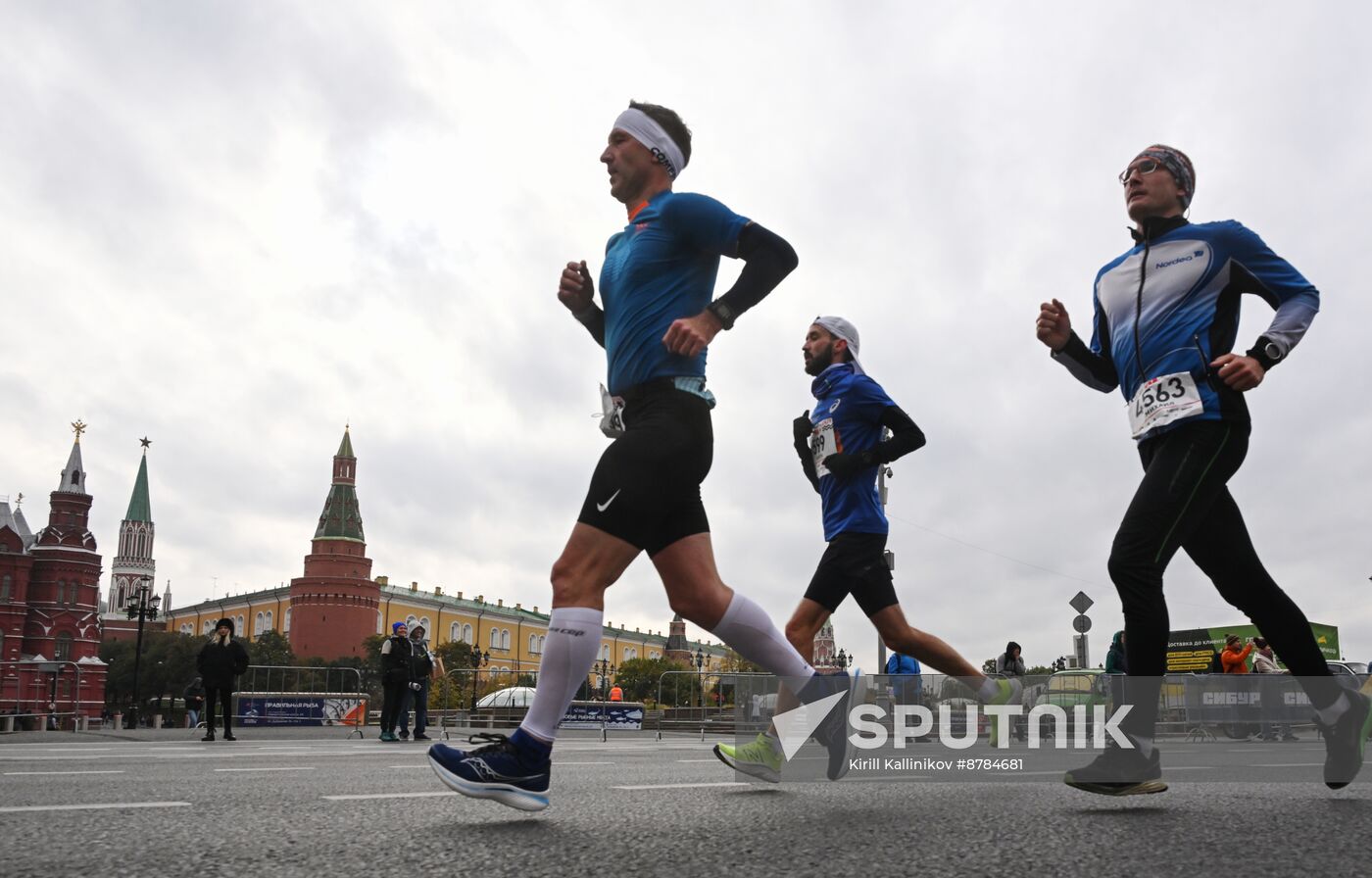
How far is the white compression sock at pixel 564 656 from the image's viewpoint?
2773 millimetres

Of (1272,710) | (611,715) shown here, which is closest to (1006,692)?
(1272,710)

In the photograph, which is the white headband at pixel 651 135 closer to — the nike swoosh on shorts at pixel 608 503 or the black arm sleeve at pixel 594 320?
the black arm sleeve at pixel 594 320

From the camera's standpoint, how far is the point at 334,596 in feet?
387

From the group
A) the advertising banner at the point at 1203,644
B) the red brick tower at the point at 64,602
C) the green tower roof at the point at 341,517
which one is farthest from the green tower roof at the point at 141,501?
the advertising banner at the point at 1203,644

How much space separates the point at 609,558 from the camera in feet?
9.25

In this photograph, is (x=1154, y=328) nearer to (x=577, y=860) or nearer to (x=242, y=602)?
(x=577, y=860)

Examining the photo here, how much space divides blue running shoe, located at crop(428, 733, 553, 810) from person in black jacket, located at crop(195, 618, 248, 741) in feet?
38.3

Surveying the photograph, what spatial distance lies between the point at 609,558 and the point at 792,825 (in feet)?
2.71

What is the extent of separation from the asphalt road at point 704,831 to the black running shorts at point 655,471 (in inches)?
28.9

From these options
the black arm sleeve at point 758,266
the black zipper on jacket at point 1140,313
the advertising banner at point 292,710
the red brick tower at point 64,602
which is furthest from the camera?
the red brick tower at point 64,602

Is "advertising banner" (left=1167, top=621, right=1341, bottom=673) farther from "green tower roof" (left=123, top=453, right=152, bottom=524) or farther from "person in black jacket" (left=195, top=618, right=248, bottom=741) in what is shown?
"green tower roof" (left=123, top=453, right=152, bottom=524)

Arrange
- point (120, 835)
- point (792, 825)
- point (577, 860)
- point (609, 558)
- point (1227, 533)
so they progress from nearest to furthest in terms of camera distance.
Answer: point (577, 860) < point (120, 835) < point (792, 825) < point (609, 558) < point (1227, 533)

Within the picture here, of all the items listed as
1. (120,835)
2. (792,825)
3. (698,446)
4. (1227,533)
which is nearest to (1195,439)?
(1227,533)

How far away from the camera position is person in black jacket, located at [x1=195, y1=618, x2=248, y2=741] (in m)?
13.2
